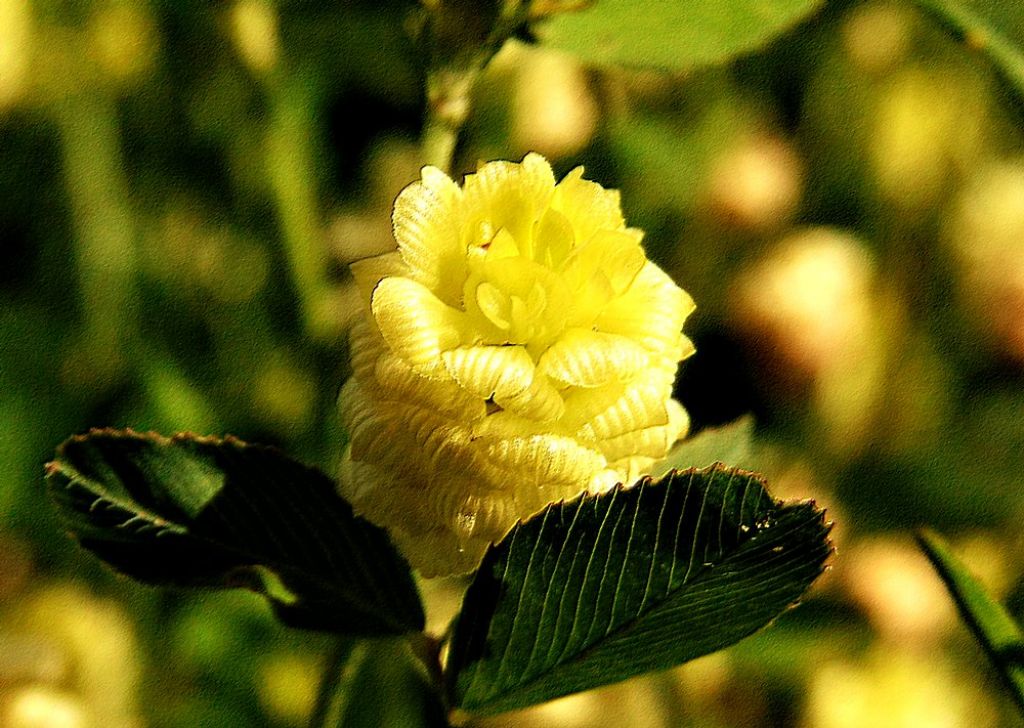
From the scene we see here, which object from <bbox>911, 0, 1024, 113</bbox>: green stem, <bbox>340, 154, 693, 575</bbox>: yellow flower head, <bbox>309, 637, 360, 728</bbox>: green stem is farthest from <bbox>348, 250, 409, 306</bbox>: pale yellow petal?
<bbox>911, 0, 1024, 113</bbox>: green stem

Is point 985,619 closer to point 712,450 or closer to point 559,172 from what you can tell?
point 712,450

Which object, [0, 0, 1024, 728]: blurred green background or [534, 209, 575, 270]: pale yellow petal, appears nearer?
[534, 209, 575, 270]: pale yellow petal

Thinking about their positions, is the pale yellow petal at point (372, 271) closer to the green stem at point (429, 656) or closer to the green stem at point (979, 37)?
the green stem at point (429, 656)

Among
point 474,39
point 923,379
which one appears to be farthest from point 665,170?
point 474,39

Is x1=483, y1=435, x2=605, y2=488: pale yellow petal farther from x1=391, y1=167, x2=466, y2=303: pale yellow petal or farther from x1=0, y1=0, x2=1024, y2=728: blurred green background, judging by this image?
x1=0, y1=0, x2=1024, y2=728: blurred green background

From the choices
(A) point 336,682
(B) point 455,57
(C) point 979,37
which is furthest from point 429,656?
(C) point 979,37

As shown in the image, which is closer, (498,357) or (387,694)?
(498,357)

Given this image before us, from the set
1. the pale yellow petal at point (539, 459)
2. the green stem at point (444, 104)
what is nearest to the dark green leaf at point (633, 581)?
the pale yellow petal at point (539, 459)
